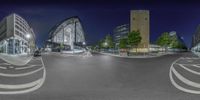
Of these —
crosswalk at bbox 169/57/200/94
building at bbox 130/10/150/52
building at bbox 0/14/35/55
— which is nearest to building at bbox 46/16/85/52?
building at bbox 0/14/35/55

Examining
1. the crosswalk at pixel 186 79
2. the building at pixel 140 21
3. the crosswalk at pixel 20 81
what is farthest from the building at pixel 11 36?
the crosswalk at pixel 186 79

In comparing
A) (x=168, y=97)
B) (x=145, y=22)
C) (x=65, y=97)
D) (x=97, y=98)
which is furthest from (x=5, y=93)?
(x=145, y=22)

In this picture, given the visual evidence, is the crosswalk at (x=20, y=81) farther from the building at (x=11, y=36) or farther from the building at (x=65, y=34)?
the building at (x=65, y=34)

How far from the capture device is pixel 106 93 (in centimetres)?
1080

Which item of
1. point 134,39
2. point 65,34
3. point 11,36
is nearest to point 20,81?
point 134,39

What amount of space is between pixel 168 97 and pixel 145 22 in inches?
4487

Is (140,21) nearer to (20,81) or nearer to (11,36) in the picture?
(11,36)

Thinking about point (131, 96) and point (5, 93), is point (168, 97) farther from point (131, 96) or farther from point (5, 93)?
point (5, 93)

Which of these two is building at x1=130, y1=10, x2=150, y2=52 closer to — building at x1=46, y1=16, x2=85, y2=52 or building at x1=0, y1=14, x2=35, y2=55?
building at x1=0, y1=14, x2=35, y2=55

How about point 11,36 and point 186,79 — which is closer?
point 186,79

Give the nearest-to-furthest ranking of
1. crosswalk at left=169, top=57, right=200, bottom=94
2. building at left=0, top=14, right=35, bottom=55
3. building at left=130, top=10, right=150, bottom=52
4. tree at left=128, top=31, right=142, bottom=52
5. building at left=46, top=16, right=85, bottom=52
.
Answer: crosswalk at left=169, top=57, right=200, bottom=94 < tree at left=128, top=31, right=142, bottom=52 < building at left=0, top=14, right=35, bottom=55 < building at left=130, top=10, right=150, bottom=52 < building at left=46, top=16, right=85, bottom=52

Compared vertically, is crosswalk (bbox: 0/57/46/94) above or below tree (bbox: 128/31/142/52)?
below

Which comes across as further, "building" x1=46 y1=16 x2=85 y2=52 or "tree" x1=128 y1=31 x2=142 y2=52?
"building" x1=46 y1=16 x2=85 y2=52

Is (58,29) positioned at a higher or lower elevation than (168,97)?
higher
